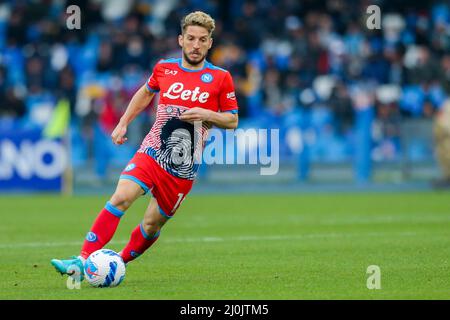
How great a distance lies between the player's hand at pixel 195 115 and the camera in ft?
27.2

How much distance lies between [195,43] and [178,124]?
69 centimetres

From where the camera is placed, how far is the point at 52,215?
52.3ft

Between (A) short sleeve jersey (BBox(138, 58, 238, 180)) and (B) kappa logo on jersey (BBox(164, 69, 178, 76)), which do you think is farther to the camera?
(B) kappa logo on jersey (BBox(164, 69, 178, 76))

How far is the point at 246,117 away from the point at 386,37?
5.38m

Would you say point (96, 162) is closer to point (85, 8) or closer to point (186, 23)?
point (85, 8)

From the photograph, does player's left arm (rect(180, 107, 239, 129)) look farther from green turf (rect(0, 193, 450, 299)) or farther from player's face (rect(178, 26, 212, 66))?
green turf (rect(0, 193, 450, 299))

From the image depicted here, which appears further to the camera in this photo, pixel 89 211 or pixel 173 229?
pixel 89 211

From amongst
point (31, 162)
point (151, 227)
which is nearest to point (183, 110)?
point (151, 227)

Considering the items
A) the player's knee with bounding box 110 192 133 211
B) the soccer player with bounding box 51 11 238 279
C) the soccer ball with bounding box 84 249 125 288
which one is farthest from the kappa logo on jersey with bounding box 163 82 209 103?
the soccer ball with bounding box 84 249 125 288

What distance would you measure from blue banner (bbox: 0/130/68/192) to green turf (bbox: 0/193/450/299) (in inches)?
65.0

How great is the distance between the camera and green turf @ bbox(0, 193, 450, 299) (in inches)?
313

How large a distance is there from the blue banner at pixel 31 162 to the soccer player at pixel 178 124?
39.2 feet

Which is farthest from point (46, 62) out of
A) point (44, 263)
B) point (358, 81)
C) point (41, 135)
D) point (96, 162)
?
point (44, 263)

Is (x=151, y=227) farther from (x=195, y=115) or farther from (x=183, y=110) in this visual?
(x=195, y=115)
